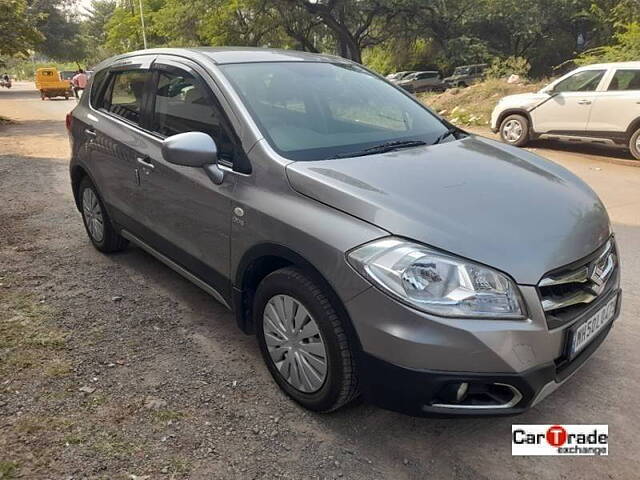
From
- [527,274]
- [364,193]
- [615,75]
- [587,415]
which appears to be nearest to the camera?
[527,274]

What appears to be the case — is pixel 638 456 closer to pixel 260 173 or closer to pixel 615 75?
pixel 260 173

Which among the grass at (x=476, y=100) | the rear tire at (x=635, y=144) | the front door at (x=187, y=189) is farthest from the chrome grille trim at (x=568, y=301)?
the grass at (x=476, y=100)

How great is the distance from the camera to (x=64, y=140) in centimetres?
1272

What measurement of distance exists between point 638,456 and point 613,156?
8.87 m

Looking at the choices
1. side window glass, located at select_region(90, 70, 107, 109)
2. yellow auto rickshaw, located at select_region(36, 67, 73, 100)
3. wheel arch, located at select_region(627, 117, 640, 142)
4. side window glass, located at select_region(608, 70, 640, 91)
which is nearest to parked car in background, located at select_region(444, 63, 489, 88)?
side window glass, located at select_region(608, 70, 640, 91)

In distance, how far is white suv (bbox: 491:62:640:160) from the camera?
9016 mm

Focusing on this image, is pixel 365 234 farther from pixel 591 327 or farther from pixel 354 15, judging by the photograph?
pixel 354 15

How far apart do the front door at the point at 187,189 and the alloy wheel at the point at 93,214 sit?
1.07 metres

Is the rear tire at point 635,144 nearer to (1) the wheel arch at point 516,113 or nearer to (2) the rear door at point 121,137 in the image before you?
(1) the wheel arch at point 516,113

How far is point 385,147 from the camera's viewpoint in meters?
2.93

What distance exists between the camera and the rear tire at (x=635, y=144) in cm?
895

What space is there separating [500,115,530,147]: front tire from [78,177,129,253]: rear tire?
28.0 ft

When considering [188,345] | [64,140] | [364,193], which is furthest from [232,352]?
[64,140]

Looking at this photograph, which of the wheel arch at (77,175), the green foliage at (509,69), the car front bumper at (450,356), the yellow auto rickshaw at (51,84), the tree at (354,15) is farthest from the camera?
the yellow auto rickshaw at (51,84)
